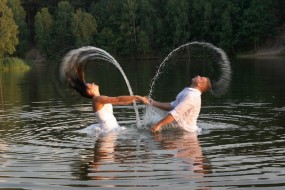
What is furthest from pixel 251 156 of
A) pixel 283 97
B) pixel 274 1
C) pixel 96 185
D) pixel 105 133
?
pixel 274 1

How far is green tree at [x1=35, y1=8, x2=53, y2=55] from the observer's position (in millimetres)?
113438

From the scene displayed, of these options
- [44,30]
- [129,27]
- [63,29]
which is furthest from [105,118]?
[44,30]

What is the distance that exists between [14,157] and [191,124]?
5.53 metres

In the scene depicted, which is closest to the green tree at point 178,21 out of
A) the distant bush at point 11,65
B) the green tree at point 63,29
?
the green tree at point 63,29

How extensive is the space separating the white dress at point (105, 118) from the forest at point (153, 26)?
254 ft

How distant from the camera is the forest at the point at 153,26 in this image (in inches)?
3912

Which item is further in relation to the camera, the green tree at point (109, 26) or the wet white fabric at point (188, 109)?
the green tree at point (109, 26)

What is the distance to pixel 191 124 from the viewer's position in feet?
55.9

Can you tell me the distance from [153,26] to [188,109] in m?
93.8

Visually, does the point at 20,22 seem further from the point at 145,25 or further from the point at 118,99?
the point at 118,99

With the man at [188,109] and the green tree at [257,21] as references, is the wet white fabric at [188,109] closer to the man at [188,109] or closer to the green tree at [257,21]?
the man at [188,109]

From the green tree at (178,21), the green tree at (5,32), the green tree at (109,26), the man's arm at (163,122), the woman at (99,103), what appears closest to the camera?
the man's arm at (163,122)

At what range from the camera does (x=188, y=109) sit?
16.7 meters

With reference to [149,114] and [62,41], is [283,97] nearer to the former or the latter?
[149,114]
